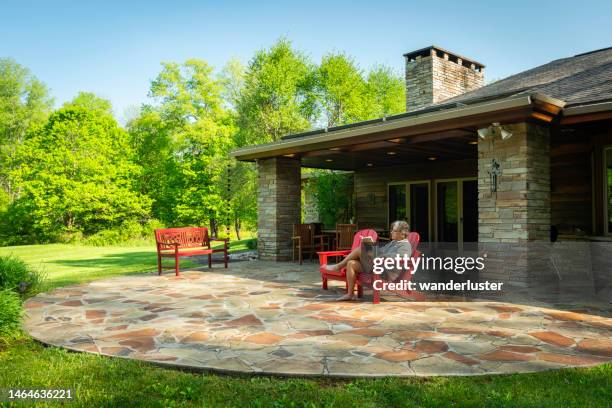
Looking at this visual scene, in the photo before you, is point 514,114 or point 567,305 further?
point 514,114

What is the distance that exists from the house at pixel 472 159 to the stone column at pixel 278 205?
3cm

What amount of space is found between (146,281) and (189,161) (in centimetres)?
1657

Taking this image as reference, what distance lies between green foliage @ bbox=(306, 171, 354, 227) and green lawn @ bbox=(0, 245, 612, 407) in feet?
35.6

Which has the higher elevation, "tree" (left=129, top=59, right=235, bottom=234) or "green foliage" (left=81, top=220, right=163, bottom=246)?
"tree" (left=129, top=59, right=235, bottom=234)

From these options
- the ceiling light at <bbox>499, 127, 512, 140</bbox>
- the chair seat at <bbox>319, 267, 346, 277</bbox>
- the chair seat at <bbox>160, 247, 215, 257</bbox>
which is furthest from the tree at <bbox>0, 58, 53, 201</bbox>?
the ceiling light at <bbox>499, 127, 512, 140</bbox>

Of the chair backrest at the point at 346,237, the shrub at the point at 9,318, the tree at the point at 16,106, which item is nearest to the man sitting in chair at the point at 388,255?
the chair backrest at the point at 346,237

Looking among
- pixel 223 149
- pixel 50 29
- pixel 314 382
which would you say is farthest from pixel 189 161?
pixel 314 382

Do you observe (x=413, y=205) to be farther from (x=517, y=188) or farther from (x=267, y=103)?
(x=267, y=103)

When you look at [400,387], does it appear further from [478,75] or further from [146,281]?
[478,75]

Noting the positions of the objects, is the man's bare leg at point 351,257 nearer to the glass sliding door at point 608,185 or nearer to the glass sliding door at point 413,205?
the glass sliding door at point 608,185

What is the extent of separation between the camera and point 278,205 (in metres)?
10.3

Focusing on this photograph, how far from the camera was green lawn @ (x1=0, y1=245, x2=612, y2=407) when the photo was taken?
2.61m

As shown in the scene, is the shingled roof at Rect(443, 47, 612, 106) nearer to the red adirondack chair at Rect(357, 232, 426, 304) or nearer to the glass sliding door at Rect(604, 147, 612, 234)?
the glass sliding door at Rect(604, 147, 612, 234)

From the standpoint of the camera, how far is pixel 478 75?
14.5 meters
